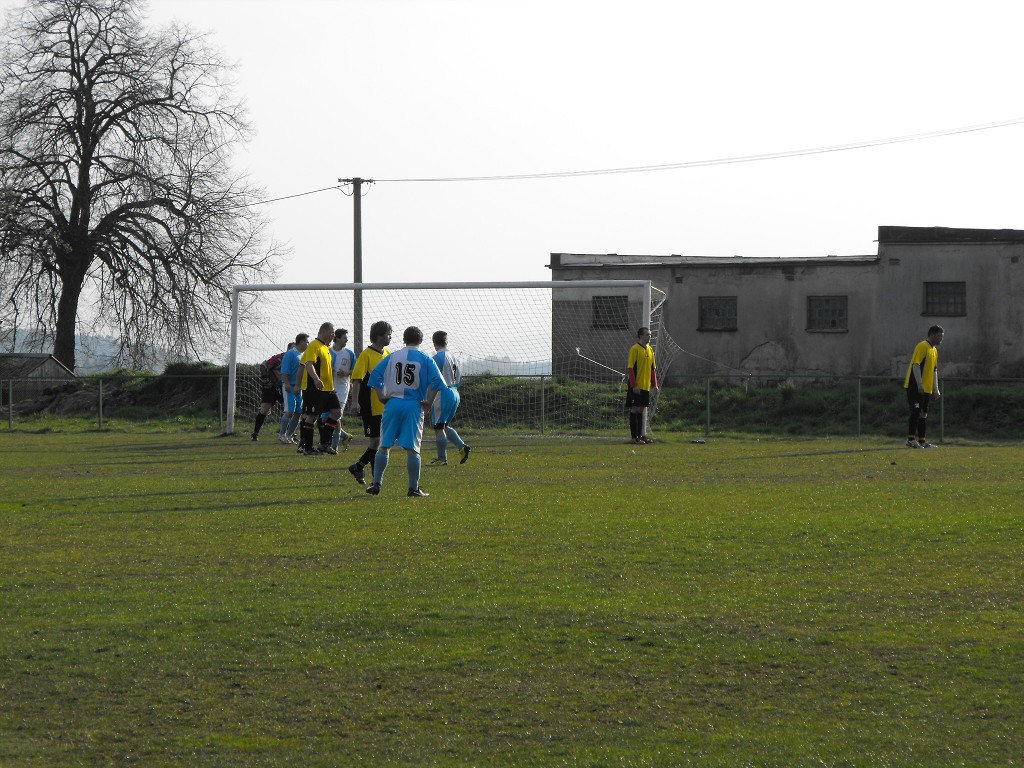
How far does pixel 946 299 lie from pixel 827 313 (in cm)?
346

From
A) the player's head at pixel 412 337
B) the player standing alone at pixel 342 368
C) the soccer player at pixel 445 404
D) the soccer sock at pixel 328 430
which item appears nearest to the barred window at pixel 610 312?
the player standing alone at pixel 342 368

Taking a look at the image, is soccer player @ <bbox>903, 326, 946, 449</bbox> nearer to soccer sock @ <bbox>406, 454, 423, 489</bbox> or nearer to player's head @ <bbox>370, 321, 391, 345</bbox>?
player's head @ <bbox>370, 321, 391, 345</bbox>

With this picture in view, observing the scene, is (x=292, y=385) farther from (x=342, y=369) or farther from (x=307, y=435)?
(x=307, y=435)

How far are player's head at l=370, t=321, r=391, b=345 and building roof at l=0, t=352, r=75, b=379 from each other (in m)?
26.5

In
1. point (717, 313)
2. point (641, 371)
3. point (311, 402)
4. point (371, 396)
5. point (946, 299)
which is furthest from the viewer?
point (717, 313)

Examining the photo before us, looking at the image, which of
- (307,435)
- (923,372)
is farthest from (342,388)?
(923,372)

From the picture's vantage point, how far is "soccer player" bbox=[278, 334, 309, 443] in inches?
810

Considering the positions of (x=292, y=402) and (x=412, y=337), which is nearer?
(x=412, y=337)

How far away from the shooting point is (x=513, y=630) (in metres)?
6.71

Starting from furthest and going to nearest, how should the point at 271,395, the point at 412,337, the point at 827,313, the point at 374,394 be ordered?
the point at 827,313 → the point at 271,395 → the point at 374,394 → the point at 412,337

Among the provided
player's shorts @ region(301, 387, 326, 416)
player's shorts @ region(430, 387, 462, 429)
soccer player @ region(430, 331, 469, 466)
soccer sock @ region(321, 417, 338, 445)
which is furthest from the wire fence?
player's shorts @ region(430, 387, 462, 429)

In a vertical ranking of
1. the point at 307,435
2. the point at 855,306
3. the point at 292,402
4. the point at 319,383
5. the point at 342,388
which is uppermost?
the point at 855,306

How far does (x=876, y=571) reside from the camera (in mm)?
8570

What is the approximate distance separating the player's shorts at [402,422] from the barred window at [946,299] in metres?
29.1
